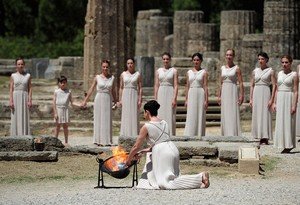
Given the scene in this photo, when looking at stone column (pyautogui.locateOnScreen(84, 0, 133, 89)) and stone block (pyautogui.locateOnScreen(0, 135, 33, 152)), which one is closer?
stone block (pyautogui.locateOnScreen(0, 135, 33, 152))

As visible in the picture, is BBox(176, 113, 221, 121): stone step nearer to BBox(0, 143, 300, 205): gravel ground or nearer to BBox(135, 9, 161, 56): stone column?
BBox(0, 143, 300, 205): gravel ground

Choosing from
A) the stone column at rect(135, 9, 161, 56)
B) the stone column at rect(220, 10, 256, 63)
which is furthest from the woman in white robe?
the stone column at rect(135, 9, 161, 56)

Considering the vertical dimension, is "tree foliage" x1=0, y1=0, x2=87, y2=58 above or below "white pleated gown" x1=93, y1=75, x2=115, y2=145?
above

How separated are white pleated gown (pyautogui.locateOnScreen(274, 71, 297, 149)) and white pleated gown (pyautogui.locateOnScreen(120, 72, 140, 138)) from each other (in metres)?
2.96

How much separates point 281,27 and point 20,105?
13.4 metres

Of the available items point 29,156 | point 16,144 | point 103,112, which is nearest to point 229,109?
point 103,112

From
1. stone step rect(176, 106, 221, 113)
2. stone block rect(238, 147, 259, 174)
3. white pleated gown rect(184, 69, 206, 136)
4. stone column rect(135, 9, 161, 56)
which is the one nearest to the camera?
stone block rect(238, 147, 259, 174)

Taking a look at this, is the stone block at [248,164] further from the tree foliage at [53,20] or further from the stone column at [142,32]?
the tree foliage at [53,20]

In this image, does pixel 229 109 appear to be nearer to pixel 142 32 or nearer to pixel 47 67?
pixel 47 67

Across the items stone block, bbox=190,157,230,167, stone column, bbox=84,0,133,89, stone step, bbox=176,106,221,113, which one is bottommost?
stone block, bbox=190,157,230,167

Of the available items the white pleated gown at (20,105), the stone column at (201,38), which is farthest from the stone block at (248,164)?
the stone column at (201,38)

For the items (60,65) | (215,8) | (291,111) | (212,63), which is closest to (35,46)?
(215,8)

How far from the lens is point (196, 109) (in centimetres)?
2352

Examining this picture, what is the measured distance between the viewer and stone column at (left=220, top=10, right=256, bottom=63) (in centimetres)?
4122
